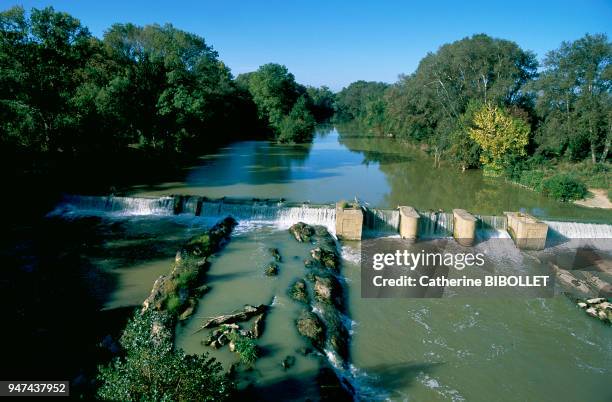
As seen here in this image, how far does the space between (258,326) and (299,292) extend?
232 cm

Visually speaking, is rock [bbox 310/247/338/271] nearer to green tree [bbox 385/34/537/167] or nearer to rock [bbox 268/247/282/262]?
rock [bbox 268/247/282/262]

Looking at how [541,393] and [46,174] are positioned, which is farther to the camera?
[46,174]

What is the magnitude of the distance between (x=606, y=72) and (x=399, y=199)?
16.5 m

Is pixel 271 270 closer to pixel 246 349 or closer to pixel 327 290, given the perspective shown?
pixel 327 290

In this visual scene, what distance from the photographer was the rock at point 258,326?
10042 mm

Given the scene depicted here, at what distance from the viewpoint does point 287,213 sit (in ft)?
63.7

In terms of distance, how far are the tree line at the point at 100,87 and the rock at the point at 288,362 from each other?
1807 centimetres

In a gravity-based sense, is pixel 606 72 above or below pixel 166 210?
above

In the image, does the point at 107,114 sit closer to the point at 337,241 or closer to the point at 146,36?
the point at 146,36

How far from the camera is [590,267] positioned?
15.9 meters

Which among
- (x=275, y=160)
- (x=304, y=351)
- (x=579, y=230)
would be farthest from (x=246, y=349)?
(x=275, y=160)

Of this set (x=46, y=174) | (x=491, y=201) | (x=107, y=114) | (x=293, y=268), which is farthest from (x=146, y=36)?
(x=491, y=201)

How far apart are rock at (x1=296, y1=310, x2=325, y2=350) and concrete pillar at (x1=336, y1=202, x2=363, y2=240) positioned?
682 centimetres

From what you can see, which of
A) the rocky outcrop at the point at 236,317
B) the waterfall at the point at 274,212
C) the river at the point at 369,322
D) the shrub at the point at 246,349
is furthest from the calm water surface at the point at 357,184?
the shrub at the point at 246,349
